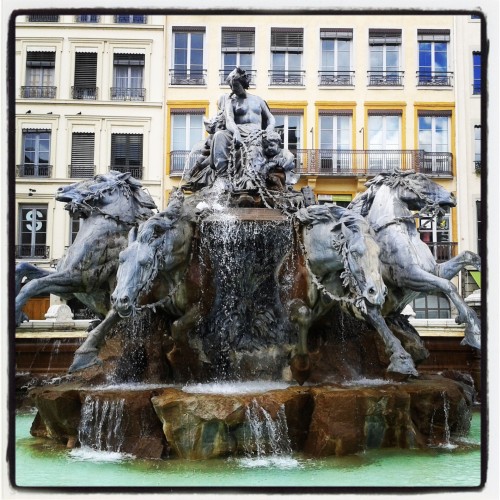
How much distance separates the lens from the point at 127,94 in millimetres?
37688

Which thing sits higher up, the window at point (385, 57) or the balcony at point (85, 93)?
the window at point (385, 57)

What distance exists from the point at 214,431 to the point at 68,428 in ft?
6.89

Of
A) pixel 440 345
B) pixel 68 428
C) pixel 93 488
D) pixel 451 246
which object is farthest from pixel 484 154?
pixel 451 246

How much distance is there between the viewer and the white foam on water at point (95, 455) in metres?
8.34

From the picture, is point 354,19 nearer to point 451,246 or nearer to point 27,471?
point 451,246

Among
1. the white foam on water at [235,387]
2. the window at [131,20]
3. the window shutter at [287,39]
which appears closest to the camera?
the white foam on water at [235,387]

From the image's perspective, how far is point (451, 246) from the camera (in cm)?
3384

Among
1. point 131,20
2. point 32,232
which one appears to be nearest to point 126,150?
point 32,232

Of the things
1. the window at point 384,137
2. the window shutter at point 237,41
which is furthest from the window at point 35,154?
the window at point 384,137

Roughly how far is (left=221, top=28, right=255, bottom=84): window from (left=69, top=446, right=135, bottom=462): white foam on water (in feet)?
98.7

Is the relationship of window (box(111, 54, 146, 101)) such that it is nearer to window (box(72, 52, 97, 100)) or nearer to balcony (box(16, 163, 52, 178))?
window (box(72, 52, 97, 100))

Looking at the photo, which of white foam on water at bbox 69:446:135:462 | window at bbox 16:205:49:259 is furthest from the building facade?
white foam on water at bbox 69:446:135:462

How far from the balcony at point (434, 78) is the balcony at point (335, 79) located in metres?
3.45

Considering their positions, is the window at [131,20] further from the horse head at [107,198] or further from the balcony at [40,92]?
the horse head at [107,198]
